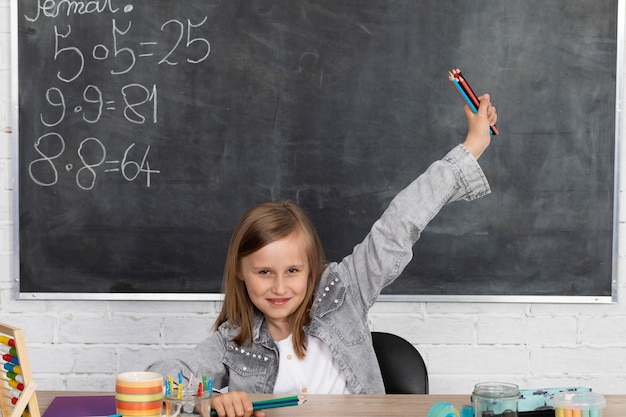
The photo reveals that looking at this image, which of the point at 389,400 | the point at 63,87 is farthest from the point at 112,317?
the point at 389,400

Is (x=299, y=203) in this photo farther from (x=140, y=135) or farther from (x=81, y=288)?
(x=81, y=288)

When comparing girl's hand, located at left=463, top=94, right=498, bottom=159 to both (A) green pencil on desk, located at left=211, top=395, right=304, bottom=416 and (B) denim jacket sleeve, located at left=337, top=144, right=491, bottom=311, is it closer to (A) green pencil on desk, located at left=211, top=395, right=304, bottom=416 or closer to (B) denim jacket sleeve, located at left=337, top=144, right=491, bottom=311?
(B) denim jacket sleeve, located at left=337, top=144, right=491, bottom=311

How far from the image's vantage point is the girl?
170 centimetres

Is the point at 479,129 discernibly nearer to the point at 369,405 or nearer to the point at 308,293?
the point at 308,293

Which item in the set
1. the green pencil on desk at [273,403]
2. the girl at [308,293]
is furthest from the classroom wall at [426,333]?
the green pencil on desk at [273,403]

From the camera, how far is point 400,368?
186 cm

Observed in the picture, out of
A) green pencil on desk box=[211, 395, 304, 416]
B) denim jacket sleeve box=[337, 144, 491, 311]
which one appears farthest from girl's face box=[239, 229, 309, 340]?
green pencil on desk box=[211, 395, 304, 416]

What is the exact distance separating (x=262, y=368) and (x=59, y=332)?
1049 millimetres

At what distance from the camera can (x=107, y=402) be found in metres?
1.44

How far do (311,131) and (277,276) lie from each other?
2.76 feet

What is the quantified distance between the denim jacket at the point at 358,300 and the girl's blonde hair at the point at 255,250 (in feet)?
0.07

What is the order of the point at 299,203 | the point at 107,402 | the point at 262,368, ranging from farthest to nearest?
1. the point at 299,203
2. the point at 262,368
3. the point at 107,402

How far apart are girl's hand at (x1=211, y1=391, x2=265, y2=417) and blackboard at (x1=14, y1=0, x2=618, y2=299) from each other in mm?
1161

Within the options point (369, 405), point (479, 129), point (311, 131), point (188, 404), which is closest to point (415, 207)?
point (479, 129)
